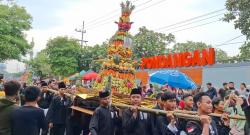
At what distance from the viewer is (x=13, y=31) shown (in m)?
30.4

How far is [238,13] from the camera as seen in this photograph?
81.6ft

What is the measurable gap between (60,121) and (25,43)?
70.0 feet

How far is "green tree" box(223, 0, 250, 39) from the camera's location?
80.0 ft

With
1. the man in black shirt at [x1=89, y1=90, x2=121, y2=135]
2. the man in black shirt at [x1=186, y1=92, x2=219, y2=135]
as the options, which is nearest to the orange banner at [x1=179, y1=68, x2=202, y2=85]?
the man in black shirt at [x1=89, y1=90, x2=121, y2=135]

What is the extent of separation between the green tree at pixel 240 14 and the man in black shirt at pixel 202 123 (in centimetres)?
2017

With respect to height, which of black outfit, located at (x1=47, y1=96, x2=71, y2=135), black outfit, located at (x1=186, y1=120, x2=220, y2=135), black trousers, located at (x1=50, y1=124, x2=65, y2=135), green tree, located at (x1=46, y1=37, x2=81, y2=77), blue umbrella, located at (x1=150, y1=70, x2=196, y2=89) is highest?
green tree, located at (x1=46, y1=37, x2=81, y2=77)

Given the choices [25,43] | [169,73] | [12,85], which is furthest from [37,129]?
[25,43]

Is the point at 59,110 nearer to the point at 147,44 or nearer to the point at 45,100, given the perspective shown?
the point at 45,100

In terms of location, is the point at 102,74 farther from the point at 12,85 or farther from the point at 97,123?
the point at 12,85

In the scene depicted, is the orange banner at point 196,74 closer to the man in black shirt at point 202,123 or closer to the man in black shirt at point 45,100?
the man in black shirt at point 45,100

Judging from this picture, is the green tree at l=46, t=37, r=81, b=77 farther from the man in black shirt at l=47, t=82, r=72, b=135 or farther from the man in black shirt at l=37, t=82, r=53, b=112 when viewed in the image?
the man in black shirt at l=47, t=82, r=72, b=135

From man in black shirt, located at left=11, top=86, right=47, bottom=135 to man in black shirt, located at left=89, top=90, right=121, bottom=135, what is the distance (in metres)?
2.08

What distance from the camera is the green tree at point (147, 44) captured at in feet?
145

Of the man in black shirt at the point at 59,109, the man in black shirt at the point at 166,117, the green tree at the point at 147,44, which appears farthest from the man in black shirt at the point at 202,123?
the green tree at the point at 147,44
